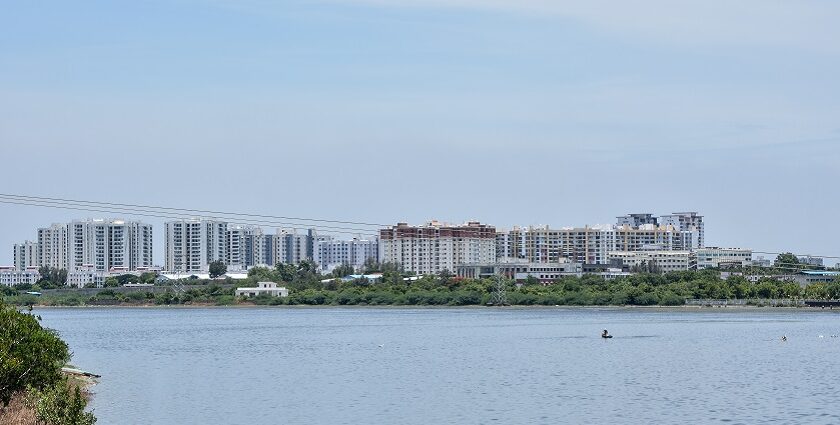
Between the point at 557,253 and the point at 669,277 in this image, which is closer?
the point at 669,277

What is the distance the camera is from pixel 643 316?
313ft

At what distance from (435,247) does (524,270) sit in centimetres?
2746

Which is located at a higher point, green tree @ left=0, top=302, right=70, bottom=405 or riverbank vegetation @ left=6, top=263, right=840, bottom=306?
green tree @ left=0, top=302, right=70, bottom=405

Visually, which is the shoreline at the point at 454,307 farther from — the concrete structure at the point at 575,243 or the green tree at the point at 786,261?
the concrete structure at the point at 575,243

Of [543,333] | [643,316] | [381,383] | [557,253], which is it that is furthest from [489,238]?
[381,383]

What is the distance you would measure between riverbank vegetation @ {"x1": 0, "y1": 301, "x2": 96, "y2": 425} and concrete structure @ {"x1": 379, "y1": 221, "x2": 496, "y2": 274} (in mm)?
150250

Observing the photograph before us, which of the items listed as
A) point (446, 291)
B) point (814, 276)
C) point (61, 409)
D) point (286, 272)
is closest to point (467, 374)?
point (61, 409)

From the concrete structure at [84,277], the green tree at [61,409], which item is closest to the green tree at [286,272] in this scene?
the concrete structure at [84,277]

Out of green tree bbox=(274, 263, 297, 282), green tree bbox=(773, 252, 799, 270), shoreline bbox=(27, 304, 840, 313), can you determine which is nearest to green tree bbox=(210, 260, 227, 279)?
green tree bbox=(274, 263, 297, 282)

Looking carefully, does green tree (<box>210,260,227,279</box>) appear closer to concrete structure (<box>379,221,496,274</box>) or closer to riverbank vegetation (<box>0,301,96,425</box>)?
concrete structure (<box>379,221,496,274</box>)

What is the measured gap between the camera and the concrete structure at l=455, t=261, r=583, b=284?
152250 mm

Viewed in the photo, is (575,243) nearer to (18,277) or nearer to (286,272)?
(286,272)

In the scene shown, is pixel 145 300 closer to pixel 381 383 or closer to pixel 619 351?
pixel 619 351

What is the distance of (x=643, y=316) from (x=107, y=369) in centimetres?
5531
